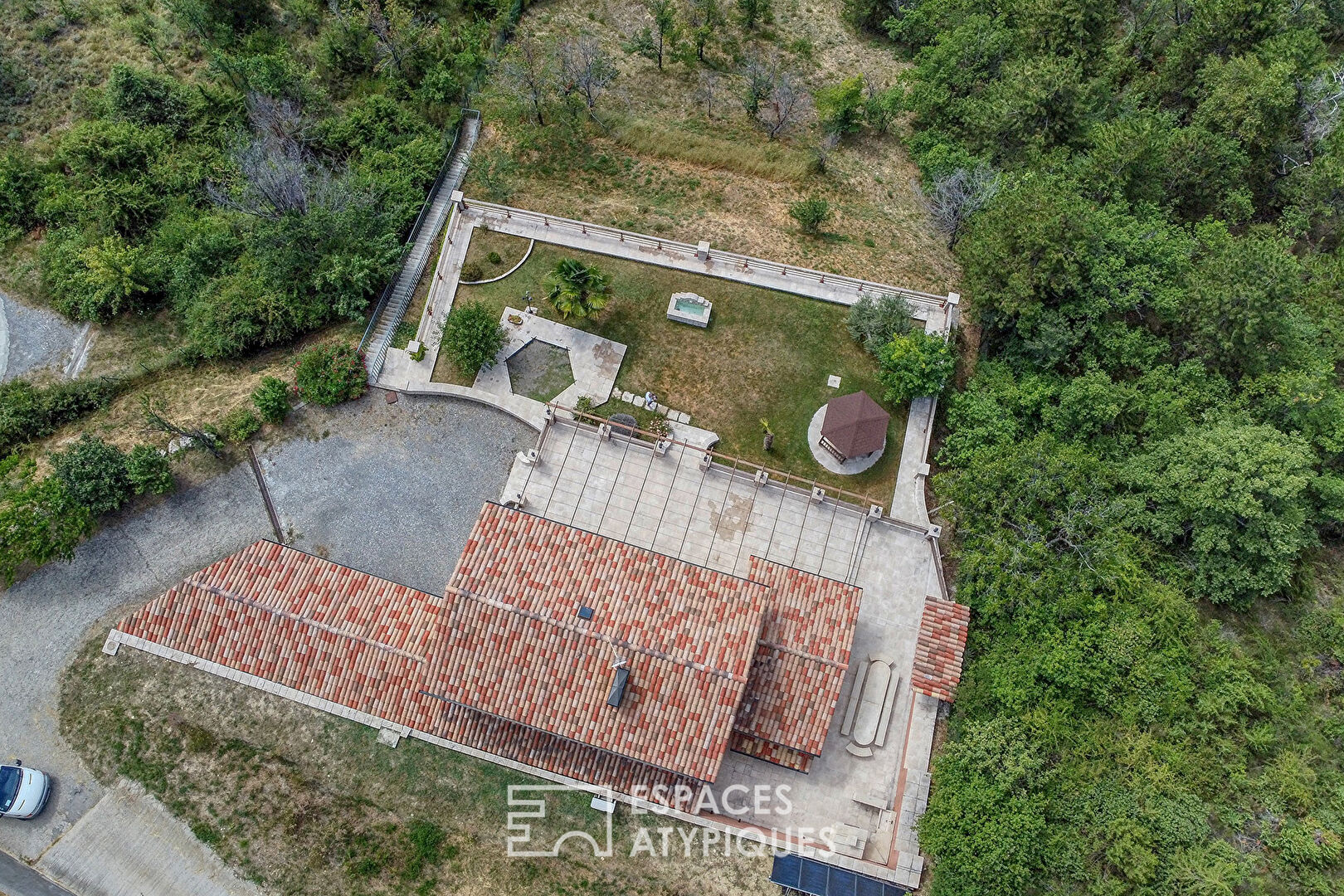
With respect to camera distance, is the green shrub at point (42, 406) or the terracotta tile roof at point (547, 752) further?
the green shrub at point (42, 406)

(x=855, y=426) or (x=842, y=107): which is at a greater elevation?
(x=842, y=107)

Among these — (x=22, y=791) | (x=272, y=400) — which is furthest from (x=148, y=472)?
(x=22, y=791)

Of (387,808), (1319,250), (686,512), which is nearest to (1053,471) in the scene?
(686,512)

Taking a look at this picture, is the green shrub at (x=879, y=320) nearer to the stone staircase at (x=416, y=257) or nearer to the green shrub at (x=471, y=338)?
the green shrub at (x=471, y=338)

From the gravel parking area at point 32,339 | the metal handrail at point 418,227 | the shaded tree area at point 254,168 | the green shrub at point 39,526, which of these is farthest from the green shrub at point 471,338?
the gravel parking area at point 32,339

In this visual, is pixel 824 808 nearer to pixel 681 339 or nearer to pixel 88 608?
pixel 681 339

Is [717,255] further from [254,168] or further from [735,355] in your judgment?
[254,168]

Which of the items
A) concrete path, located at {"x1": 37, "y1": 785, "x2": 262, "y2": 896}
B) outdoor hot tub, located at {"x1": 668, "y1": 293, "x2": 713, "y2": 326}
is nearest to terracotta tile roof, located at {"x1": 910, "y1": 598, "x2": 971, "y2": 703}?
outdoor hot tub, located at {"x1": 668, "y1": 293, "x2": 713, "y2": 326}
